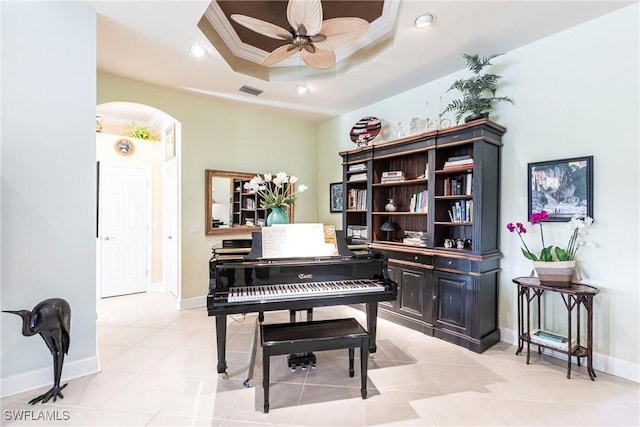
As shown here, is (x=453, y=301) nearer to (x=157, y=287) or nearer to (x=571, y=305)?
(x=571, y=305)

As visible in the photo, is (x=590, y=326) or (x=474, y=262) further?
(x=474, y=262)

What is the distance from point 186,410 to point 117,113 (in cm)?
516

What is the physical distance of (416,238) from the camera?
3.62 meters

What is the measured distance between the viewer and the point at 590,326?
2.40 m

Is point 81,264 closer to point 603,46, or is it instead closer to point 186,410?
point 186,410

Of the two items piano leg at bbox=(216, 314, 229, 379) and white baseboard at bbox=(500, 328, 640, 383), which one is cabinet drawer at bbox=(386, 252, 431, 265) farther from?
A: piano leg at bbox=(216, 314, 229, 379)

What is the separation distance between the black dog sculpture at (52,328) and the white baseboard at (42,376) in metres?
A: 0.18

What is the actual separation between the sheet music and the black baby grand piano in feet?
0.14

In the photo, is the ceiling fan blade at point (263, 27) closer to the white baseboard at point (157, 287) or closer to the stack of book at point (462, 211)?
the stack of book at point (462, 211)

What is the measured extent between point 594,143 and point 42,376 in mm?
4741

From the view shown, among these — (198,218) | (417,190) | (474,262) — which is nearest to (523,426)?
(474,262)

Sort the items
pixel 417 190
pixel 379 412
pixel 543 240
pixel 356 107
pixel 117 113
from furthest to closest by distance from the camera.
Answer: pixel 117 113, pixel 356 107, pixel 417 190, pixel 543 240, pixel 379 412

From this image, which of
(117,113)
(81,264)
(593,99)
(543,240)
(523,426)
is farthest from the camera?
(117,113)

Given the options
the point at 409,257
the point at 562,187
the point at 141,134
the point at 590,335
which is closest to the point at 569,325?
the point at 590,335
